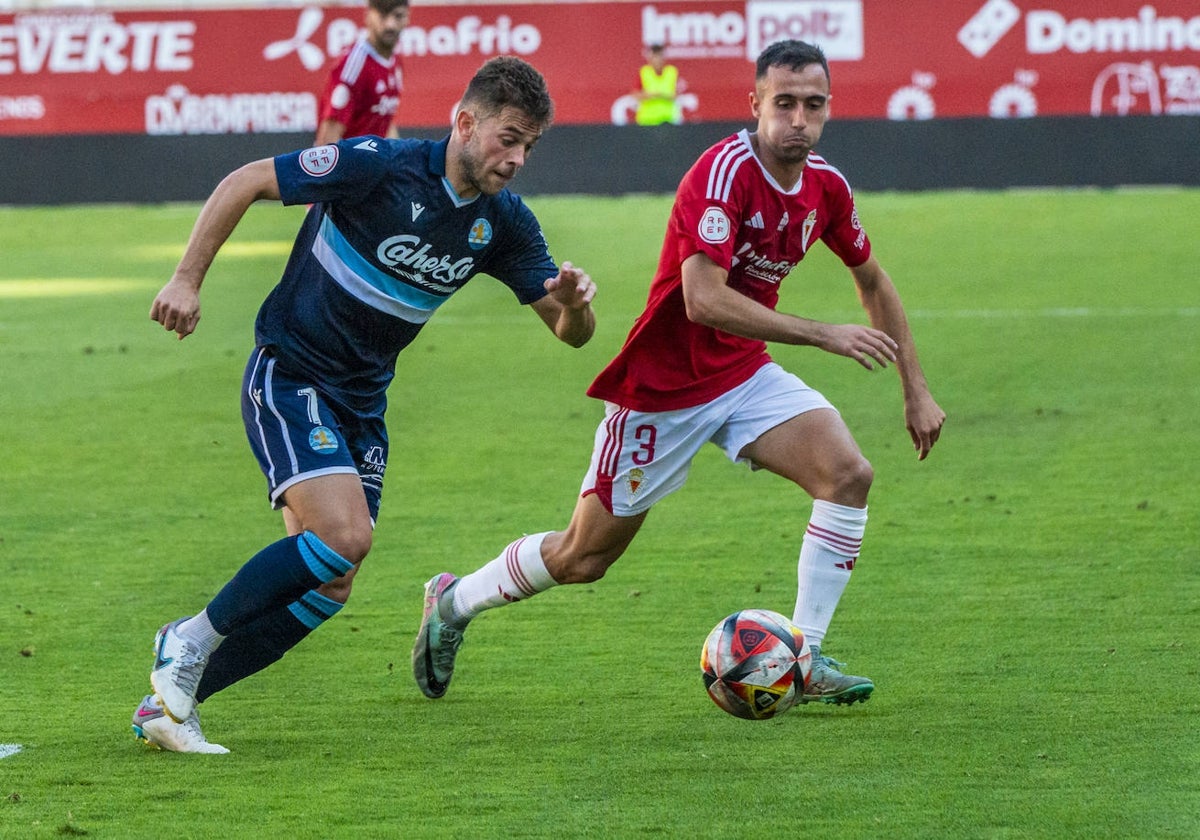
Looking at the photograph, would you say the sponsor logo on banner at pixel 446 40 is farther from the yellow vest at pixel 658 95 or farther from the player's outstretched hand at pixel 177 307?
the player's outstretched hand at pixel 177 307

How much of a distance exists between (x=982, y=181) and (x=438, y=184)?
70.0 feet

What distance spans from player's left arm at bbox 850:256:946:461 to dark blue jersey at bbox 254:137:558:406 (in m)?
1.18

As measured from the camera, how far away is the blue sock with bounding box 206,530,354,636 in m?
4.57

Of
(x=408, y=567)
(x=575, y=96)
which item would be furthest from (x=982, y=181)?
(x=408, y=567)

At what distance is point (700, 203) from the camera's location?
496cm

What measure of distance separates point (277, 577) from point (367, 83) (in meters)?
7.08

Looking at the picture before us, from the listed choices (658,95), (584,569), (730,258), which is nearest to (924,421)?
(730,258)

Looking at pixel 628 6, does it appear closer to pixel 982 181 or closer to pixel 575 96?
pixel 575 96

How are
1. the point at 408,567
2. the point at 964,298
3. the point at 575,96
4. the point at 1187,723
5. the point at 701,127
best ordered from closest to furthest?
the point at 1187,723
the point at 408,567
the point at 964,298
the point at 701,127
the point at 575,96

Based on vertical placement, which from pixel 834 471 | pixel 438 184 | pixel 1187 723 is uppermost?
pixel 438 184

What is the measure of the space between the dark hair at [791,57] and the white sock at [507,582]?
1.57m

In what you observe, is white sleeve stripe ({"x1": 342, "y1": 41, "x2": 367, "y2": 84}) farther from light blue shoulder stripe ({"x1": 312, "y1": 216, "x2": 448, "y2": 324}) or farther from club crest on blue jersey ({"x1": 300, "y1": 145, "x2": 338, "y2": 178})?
club crest on blue jersey ({"x1": 300, "y1": 145, "x2": 338, "y2": 178})

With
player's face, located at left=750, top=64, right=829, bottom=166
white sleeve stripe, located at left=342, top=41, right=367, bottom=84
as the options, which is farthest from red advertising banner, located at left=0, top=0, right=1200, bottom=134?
player's face, located at left=750, top=64, right=829, bottom=166

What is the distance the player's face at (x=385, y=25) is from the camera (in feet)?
35.5
